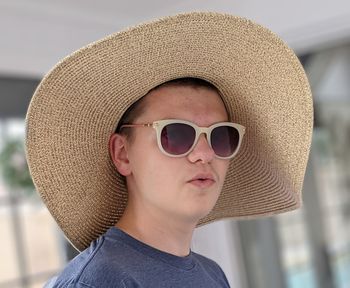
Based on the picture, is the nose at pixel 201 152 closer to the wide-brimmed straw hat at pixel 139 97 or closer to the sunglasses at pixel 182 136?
the sunglasses at pixel 182 136

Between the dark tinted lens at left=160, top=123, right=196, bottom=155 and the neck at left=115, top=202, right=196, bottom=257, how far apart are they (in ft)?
0.35

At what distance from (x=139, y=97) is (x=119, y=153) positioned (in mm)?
96

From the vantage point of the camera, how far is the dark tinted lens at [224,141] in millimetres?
803

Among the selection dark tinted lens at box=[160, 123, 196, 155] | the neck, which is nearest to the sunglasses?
dark tinted lens at box=[160, 123, 196, 155]

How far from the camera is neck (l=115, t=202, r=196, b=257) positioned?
80 centimetres

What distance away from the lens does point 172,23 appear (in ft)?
2.48

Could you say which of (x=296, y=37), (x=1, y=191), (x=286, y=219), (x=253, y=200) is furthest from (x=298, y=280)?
(x=253, y=200)

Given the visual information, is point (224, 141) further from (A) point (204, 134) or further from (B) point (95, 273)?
(B) point (95, 273)

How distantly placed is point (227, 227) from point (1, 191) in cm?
112

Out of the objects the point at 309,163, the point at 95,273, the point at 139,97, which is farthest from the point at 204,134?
the point at 309,163

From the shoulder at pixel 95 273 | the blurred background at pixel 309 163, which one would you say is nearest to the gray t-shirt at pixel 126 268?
the shoulder at pixel 95 273

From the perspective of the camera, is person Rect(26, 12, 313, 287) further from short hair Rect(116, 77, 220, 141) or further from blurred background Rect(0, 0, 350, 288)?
blurred background Rect(0, 0, 350, 288)

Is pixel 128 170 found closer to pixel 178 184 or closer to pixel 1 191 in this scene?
pixel 178 184

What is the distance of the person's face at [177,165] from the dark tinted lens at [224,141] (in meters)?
0.01
